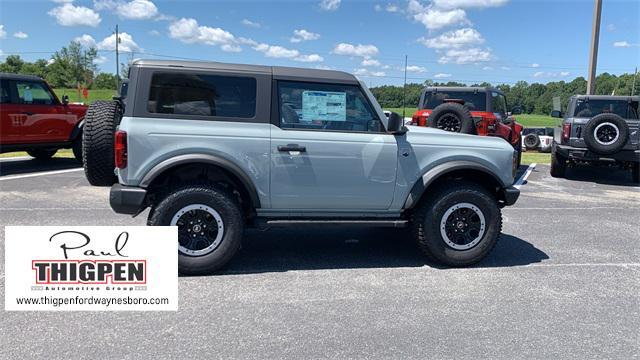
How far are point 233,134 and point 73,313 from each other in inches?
71.8

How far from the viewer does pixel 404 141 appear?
458cm

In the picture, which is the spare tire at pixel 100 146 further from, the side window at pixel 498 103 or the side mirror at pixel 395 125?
the side window at pixel 498 103

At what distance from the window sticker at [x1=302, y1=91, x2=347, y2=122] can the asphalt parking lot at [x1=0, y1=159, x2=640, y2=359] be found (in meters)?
1.42

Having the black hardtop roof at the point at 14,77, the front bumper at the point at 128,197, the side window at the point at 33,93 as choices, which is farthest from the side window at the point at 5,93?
the front bumper at the point at 128,197

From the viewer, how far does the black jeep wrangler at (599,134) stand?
9695mm

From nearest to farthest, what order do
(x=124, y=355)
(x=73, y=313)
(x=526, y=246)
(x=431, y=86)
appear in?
(x=124, y=355)
(x=73, y=313)
(x=526, y=246)
(x=431, y=86)

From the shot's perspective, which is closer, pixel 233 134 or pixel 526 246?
pixel 233 134

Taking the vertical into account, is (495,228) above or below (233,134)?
below

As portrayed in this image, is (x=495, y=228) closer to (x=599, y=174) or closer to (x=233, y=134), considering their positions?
(x=233, y=134)

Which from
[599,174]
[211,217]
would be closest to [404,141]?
[211,217]

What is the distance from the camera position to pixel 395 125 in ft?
14.8

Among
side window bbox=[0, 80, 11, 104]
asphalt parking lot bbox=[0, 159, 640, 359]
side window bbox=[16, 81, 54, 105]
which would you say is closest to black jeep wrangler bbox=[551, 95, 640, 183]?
asphalt parking lot bbox=[0, 159, 640, 359]

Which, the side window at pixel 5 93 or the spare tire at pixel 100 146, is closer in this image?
the spare tire at pixel 100 146

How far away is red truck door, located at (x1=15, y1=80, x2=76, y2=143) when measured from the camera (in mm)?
10336
